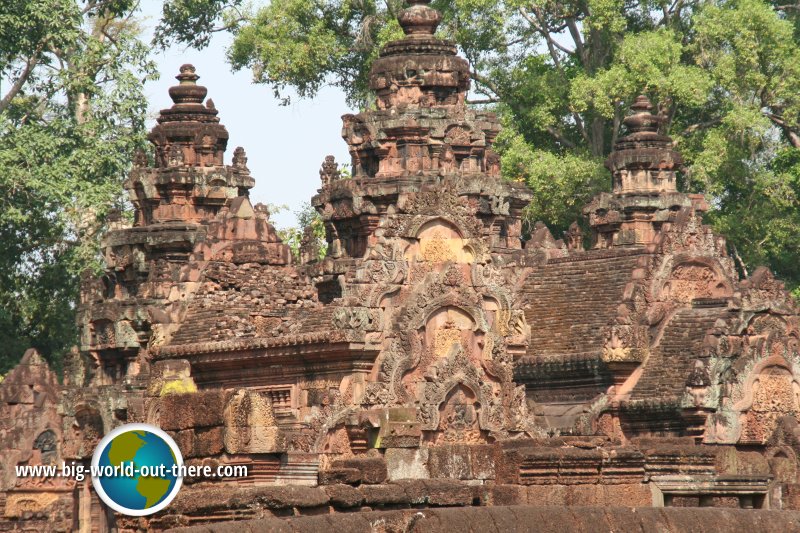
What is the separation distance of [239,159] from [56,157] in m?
9.85

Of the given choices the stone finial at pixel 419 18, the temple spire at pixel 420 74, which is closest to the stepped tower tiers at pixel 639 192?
the temple spire at pixel 420 74

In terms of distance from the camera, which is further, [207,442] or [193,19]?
[193,19]

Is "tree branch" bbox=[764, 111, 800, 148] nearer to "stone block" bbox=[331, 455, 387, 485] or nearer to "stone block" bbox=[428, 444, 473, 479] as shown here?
"stone block" bbox=[428, 444, 473, 479]

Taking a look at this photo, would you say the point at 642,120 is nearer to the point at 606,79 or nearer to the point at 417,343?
the point at 606,79

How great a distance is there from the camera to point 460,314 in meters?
27.0

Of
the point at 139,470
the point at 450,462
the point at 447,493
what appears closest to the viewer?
the point at 139,470

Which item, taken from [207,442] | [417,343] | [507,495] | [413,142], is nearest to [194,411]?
[207,442]

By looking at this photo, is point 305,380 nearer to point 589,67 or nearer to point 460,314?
point 460,314

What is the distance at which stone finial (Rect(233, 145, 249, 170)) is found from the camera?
3686cm

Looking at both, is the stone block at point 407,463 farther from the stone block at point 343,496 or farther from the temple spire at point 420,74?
the temple spire at point 420,74

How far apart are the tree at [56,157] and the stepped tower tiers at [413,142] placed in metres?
11.8

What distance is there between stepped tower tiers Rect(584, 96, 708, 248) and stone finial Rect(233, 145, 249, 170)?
618 cm

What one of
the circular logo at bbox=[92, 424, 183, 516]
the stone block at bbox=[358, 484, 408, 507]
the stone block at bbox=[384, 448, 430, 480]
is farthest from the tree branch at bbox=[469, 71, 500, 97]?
the circular logo at bbox=[92, 424, 183, 516]

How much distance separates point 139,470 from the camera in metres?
17.7
